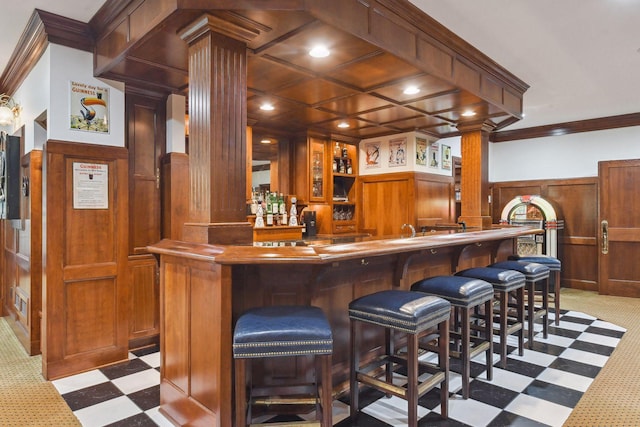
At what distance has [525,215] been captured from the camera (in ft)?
19.8

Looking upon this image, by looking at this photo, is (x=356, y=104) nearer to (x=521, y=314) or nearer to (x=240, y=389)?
(x=521, y=314)

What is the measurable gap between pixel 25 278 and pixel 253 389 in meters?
2.93

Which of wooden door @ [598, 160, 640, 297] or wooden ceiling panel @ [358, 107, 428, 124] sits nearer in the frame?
wooden ceiling panel @ [358, 107, 428, 124]

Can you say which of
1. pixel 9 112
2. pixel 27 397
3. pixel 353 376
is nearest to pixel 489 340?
pixel 353 376

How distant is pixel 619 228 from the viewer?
5645 millimetres

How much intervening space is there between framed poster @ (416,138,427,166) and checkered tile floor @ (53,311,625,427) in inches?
114

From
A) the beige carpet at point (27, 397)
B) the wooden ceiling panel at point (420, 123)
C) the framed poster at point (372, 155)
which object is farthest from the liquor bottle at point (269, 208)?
the beige carpet at point (27, 397)

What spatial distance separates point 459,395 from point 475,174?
291cm

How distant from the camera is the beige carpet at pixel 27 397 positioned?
2.32m

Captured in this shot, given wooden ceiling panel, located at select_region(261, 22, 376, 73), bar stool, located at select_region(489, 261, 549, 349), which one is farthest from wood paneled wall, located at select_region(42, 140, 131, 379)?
bar stool, located at select_region(489, 261, 549, 349)

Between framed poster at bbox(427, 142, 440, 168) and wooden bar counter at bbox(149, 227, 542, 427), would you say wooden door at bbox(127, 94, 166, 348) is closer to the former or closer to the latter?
wooden bar counter at bbox(149, 227, 542, 427)

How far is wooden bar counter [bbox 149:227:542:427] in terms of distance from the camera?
6.32 ft

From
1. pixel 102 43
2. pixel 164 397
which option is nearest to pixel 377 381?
pixel 164 397

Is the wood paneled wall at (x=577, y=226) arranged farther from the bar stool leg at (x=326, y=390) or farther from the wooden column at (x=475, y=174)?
the bar stool leg at (x=326, y=390)
